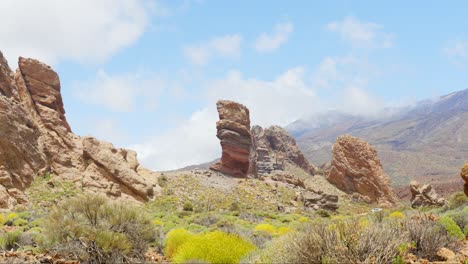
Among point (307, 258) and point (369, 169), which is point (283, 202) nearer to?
point (369, 169)

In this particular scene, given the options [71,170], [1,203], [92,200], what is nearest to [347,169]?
[71,170]

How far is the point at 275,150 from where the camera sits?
257 feet

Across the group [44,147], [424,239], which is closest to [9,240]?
[424,239]

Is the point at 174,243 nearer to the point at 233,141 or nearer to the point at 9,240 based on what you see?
the point at 9,240

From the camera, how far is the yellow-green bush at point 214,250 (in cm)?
891

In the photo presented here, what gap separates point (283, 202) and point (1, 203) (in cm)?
2878

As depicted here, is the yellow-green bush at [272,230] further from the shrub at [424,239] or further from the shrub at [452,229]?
the shrub at [424,239]

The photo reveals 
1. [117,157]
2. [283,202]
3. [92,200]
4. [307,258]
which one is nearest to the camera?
[307,258]

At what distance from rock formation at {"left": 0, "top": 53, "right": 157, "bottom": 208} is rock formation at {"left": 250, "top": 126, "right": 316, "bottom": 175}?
3036cm

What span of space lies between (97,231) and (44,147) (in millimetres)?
29018

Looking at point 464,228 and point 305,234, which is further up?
Answer: point 305,234

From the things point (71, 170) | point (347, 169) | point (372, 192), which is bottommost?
point (372, 192)

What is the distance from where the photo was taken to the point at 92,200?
11.6 m

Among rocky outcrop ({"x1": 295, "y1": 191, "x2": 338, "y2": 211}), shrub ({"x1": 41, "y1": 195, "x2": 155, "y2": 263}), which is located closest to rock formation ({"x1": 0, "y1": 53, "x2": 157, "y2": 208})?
rocky outcrop ({"x1": 295, "y1": 191, "x2": 338, "y2": 211})
